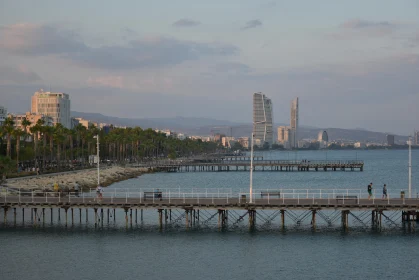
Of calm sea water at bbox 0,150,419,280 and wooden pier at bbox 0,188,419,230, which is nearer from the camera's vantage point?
calm sea water at bbox 0,150,419,280

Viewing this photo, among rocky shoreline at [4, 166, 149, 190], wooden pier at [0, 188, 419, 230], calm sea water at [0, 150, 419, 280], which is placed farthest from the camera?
rocky shoreline at [4, 166, 149, 190]

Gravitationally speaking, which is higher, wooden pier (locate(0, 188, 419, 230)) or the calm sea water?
wooden pier (locate(0, 188, 419, 230))

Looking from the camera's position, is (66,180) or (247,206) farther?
(66,180)

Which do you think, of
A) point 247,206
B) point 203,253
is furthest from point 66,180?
point 203,253

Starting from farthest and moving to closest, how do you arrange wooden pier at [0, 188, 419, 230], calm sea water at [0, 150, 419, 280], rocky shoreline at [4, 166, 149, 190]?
rocky shoreline at [4, 166, 149, 190], wooden pier at [0, 188, 419, 230], calm sea water at [0, 150, 419, 280]

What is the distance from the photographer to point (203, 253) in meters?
47.3

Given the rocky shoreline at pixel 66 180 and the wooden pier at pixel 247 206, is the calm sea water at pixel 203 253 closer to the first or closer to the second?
the wooden pier at pixel 247 206

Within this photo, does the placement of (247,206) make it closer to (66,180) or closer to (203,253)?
(203,253)

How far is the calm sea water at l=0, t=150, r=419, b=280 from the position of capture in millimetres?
41781

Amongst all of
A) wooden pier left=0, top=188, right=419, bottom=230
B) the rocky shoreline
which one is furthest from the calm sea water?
the rocky shoreline

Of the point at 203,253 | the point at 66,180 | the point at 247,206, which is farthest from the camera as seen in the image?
the point at 66,180

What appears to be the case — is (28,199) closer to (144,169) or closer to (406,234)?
(406,234)

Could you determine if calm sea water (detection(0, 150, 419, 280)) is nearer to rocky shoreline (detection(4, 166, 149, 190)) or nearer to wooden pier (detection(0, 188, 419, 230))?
wooden pier (detection(0, 188, 419, 230))

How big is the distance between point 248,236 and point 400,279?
16398 mm
